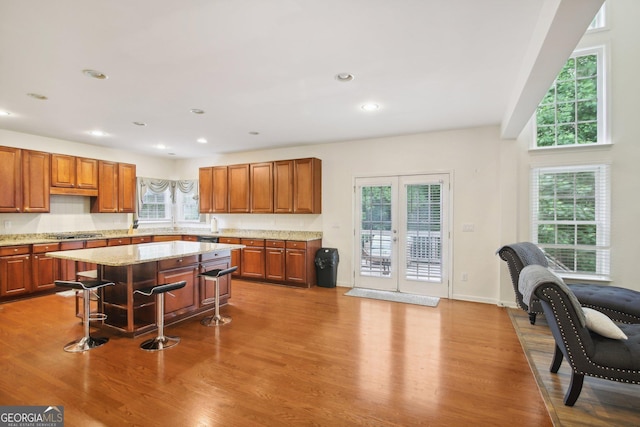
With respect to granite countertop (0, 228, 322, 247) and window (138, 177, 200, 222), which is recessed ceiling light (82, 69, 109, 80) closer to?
granite countertop (0, 228, 322, 247)

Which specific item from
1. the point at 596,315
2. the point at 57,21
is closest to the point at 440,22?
the point at 596,315

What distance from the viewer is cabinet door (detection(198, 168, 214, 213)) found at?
273 inches

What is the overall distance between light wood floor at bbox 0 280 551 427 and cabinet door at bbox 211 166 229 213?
3.25 meters

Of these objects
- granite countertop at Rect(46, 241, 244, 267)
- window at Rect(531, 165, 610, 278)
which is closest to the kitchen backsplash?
granite countertop at Rect(46, 241, 244, 267)

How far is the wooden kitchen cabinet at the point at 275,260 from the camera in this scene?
5762mm

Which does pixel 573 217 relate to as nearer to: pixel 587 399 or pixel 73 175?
pixel 587 399

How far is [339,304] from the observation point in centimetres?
464

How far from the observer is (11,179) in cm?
483

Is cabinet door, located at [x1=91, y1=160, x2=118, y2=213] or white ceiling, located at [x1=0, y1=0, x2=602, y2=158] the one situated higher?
white ceiling, located at [x1=0, y1=0, x2=602, y2=158]

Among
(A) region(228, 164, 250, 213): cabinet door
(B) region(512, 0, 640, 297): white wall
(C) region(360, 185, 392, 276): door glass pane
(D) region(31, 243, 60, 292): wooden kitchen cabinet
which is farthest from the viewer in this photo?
(A) region(228, 164, 250, 213): cabinet door

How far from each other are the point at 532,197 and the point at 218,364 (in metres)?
4.56

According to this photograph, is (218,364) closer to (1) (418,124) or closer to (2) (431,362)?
(2) (431,362)

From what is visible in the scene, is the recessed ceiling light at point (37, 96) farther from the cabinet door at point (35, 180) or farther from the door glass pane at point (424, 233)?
the door glass pane at point (424, 233)

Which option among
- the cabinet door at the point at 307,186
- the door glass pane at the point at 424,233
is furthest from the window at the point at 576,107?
the cabinet door at the point at 307,186
